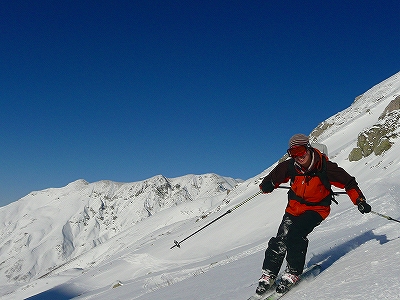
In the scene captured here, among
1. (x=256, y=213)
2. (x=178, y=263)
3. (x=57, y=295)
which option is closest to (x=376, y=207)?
(x=256, y=213)

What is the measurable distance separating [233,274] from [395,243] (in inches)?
173

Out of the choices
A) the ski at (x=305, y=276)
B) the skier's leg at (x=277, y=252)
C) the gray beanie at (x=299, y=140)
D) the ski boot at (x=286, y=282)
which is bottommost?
the ski at (x=305, y=276)

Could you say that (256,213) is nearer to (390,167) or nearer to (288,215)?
(390,167)

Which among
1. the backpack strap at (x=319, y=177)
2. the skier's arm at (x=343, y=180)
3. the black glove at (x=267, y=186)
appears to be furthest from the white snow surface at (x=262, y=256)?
the black glove at (x=267, y=186)

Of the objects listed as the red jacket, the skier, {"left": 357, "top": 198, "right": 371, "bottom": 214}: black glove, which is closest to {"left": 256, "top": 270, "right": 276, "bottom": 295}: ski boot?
the skier

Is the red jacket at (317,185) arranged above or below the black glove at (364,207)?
above

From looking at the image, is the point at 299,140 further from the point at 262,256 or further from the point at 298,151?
the point at 262,256

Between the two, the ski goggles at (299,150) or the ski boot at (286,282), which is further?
the ski goggles at (299,150)

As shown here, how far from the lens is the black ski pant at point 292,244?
15.9ft

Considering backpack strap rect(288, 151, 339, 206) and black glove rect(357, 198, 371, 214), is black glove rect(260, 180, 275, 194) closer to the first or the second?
backpack strap rect(288, 151, 339, 206)

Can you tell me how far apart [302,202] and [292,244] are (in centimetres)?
60

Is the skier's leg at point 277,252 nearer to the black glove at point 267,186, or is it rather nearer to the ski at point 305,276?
the ski at point 305,276

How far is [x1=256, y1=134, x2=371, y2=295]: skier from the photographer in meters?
4.88

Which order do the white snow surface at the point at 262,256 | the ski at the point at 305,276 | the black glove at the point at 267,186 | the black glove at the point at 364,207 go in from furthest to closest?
the black glove at the point at 267,186
the black glove at the point at 364,207
the ski at the point at 305,276
the white snow surface at the point at 262,256
